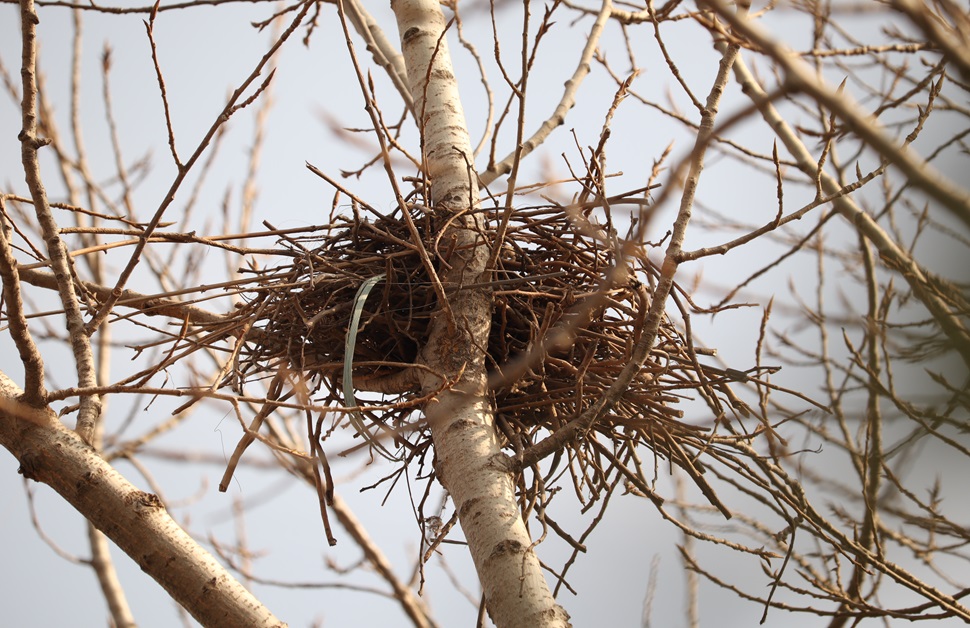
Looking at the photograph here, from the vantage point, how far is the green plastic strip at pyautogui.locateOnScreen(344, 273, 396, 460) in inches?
61.4

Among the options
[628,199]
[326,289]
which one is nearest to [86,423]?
[326,289]

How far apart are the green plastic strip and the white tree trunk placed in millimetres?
133

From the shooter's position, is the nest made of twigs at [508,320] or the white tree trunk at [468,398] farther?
the nest made of twigs at [508,320]

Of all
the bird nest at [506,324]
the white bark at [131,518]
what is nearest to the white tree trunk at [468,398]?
the bird nest at [506,324]

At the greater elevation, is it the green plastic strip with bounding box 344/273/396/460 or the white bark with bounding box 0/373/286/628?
the green plastic strip with bounding box 344/273/396/460

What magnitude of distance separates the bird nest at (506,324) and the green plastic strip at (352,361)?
59 millimetres

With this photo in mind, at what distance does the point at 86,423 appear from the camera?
1.58 m

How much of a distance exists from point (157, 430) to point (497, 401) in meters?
3.05

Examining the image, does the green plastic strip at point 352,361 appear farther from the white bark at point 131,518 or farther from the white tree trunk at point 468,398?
the white bark at point 131,518

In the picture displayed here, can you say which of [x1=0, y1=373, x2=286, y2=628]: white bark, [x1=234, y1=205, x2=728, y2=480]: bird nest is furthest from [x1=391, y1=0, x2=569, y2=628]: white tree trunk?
[x1=0, y1=373, x2=286, y2=628]: white bark

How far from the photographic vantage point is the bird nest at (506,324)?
70.9 inches

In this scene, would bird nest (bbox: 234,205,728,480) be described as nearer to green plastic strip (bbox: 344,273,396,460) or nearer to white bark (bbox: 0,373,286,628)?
green plastic strip (bbox: 344,273,396,460)

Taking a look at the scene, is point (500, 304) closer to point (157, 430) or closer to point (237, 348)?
point (237, 348)

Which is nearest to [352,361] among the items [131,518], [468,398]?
[468,398]
